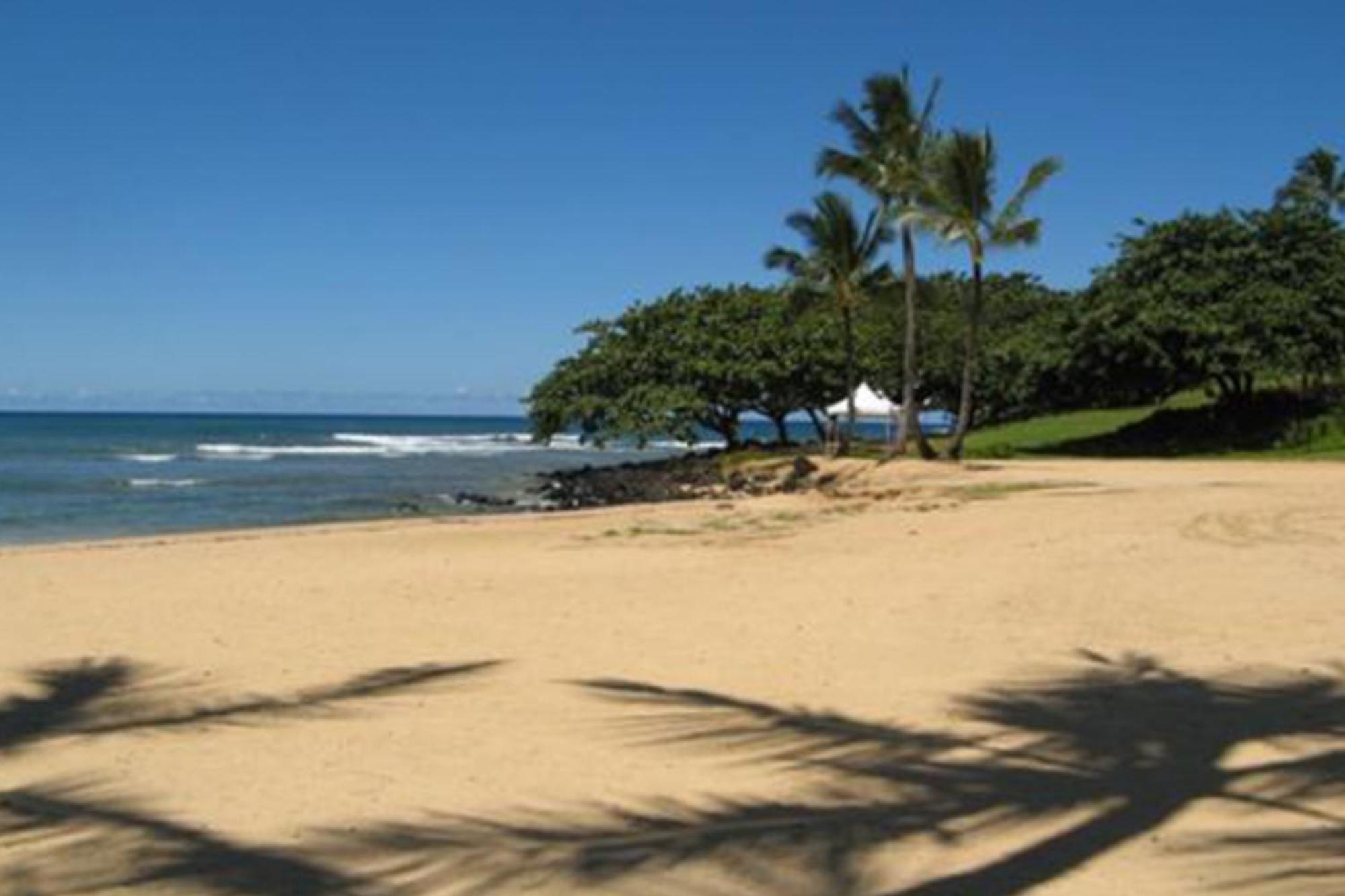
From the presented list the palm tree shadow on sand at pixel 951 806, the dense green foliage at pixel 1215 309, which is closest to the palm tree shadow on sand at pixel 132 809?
the palm tree shadow on sand at pixel 951 806

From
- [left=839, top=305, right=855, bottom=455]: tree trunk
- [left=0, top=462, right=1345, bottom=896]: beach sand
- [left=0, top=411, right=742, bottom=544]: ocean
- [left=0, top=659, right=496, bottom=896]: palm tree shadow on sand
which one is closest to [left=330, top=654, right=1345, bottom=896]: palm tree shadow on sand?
[left=0, top=462, right=1345, bottom=896]: beach sand

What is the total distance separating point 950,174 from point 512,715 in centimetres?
2189

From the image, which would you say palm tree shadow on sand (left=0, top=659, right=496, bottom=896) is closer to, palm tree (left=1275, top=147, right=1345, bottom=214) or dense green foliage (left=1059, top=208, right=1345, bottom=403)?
dense green foliage (left=1059, top=208, right=1345, bottom=403)

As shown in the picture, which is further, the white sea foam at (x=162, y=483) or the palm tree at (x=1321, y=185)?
the palm tree at (x=1321, y=185)

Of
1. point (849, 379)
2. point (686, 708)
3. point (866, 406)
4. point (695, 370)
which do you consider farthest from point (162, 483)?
point (686, 708)

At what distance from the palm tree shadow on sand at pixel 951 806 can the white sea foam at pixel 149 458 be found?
5113cm

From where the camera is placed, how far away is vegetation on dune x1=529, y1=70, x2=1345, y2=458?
29297 millimetres

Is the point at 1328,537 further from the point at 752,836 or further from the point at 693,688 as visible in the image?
the point at 752,836

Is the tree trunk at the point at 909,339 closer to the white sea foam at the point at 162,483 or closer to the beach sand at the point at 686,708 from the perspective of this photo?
the beach sand at the point at 686,708

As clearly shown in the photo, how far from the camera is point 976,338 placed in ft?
99.7

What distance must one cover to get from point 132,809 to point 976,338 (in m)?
26.3

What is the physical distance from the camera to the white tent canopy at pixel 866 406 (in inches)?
1531

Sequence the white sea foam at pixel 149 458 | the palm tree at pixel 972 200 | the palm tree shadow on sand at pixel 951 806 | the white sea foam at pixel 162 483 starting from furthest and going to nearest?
the white sea foam at pixel 149 458, the white sea foam at pixel 162 483, the palm tree at pixel 972 200, the palm tree shadow on sand at pixel 951 806

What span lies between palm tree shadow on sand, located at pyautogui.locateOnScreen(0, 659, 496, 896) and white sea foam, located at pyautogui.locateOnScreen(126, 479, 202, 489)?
30719mm
